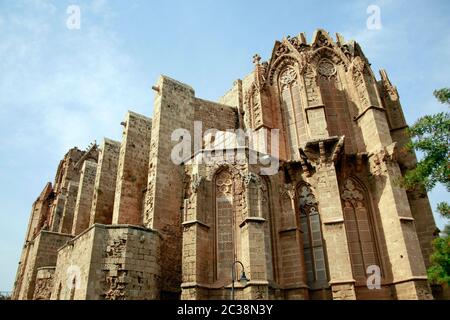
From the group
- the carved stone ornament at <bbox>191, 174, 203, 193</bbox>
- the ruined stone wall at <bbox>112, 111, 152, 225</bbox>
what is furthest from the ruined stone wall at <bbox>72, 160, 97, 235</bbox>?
the carved stone ornament at <bbox>191, 174, 203, 193</bbox>

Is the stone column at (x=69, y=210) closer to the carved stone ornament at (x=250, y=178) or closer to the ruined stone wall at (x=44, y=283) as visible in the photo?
the ruined stone wall at (x=44, y=283)

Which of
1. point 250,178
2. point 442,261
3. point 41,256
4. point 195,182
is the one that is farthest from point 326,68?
point 41,256

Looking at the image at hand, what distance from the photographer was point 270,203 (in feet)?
46.9

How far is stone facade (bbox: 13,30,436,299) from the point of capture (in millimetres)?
12094

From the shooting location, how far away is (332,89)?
55.8 ft

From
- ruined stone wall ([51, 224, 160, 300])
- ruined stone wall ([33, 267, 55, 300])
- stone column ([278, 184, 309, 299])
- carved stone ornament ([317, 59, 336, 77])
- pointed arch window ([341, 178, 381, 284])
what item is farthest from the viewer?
carved stone ornament ([317, 59, 336, 77])

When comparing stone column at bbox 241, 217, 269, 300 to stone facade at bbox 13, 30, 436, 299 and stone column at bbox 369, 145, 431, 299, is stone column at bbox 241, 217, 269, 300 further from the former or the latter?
stone column at bbox 369, 145, 431, 299

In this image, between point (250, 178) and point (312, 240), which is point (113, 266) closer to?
point (250, 178)

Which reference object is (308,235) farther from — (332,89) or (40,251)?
(40,251)
